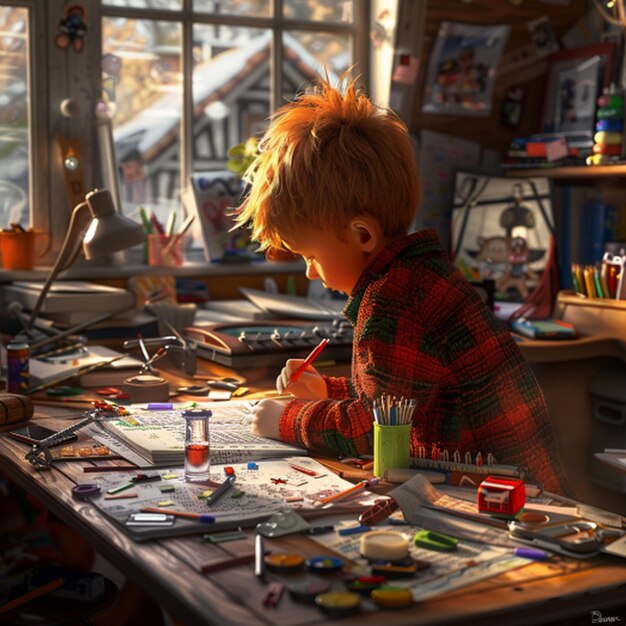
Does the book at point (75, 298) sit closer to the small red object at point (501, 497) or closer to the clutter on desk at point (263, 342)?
the clutter on desk at point (263, 342)

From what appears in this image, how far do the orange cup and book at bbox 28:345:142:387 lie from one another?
2.11 ft

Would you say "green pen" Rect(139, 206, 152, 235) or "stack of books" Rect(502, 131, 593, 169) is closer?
"green pen" Rect(139, 206, 152, 235)

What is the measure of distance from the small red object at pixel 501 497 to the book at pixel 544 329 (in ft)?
4.95

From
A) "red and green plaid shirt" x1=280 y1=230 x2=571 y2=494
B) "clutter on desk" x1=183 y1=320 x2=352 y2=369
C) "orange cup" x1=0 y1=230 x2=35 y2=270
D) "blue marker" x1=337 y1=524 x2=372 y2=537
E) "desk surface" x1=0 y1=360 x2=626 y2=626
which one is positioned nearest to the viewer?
"desk surface" x1=0 y1=360 x2=626 y2=626

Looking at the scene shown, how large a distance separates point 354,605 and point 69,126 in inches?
91.1

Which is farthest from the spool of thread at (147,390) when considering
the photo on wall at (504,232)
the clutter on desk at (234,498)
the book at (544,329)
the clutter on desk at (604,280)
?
the photo on wall at (504,232)

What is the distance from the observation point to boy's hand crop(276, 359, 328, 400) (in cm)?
183

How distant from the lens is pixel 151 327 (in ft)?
8.71

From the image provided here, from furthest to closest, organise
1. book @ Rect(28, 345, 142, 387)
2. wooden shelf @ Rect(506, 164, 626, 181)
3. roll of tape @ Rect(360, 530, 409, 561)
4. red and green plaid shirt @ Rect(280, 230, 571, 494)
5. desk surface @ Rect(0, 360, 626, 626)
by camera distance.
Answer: wooden shelf @ Rect(506, 164, 626, 181), book @ Rect(28, 345, 142, 387), red and green plaid shirt @ Rect(280, 230, 571, 494), roll of tape @ Rect(360, 530, 409, 561), desk surface @ Rect(0, 360, 626, 626)

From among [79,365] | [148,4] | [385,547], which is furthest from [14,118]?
[385,547]

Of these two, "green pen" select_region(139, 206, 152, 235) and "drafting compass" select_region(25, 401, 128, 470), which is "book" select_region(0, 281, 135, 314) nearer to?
"green pen" select_region(139, 206, 152, 235)

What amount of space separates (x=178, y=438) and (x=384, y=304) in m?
0.37

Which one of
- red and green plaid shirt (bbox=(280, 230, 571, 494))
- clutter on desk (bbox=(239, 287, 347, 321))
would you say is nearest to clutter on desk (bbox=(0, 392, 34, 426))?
red and green plaid shirt (bbox=(280, 230, 571, 494))

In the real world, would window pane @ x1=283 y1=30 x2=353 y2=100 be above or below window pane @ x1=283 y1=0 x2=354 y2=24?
below
